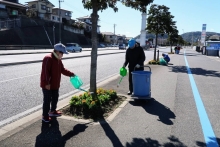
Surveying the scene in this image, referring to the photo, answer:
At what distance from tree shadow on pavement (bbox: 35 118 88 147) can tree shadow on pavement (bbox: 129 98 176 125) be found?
172 cm

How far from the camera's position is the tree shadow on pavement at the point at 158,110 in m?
4.40

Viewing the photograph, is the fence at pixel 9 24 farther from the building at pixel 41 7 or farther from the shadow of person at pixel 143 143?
the shadow of person at pixel 143 143

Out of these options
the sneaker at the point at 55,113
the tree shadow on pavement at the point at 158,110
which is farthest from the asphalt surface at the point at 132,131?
the sneaker at the point at 55,113

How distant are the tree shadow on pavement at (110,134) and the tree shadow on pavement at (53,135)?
0.37 metres

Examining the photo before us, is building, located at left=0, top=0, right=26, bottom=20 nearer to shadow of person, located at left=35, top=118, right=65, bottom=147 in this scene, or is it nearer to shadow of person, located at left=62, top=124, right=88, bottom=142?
shadow of person, located at left=35, top=118, right=65, bottom=147

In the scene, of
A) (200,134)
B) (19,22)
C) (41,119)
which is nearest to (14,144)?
(41,119)

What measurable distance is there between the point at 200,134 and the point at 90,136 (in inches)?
78.4

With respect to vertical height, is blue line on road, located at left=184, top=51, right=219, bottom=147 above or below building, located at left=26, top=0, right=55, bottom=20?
below

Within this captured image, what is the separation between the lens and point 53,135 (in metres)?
3.54

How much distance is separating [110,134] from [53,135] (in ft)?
3.23

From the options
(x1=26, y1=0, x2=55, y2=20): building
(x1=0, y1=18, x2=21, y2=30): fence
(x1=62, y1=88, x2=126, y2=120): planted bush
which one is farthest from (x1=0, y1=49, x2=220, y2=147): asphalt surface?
(x1=26, y1=0, x2=55, y2=20): building

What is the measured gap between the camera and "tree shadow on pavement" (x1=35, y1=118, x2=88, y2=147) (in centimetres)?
326

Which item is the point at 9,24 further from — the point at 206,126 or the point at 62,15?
the point at 206,126

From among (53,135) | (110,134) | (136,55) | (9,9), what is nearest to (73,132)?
(53,135)
